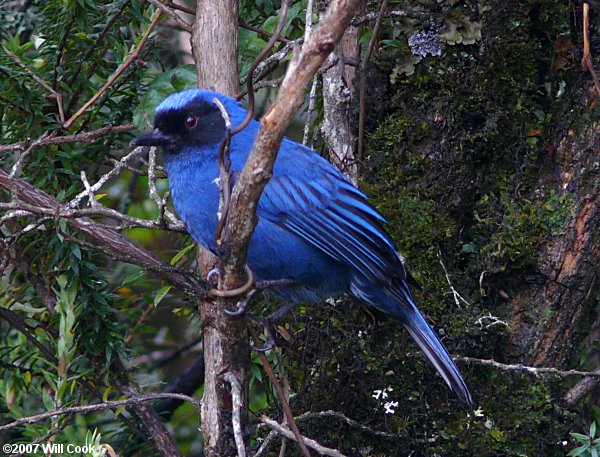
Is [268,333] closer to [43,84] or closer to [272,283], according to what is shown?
[272,283]

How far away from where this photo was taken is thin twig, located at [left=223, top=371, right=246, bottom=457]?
261 centimetres

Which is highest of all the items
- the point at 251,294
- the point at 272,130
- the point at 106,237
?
the point at 272,130

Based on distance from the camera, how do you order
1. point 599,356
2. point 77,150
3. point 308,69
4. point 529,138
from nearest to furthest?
point 308,69 < point 529,138 < point 77,150 < point 599,356

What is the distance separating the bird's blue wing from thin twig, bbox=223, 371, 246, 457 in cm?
90

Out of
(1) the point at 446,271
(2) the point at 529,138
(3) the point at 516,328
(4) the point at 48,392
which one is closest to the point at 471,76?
(2) the point at 529,138

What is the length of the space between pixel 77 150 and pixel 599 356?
9.63 feet

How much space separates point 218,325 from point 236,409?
0.28 m

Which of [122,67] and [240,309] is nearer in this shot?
[240,309]

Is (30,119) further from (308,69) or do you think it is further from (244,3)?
(308,69)

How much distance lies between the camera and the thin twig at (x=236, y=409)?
103 inches

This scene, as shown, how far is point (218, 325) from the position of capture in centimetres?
266

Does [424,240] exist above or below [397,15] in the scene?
below

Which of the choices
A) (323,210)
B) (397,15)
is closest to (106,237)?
(323,210)

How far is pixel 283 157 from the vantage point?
11.6 ft
